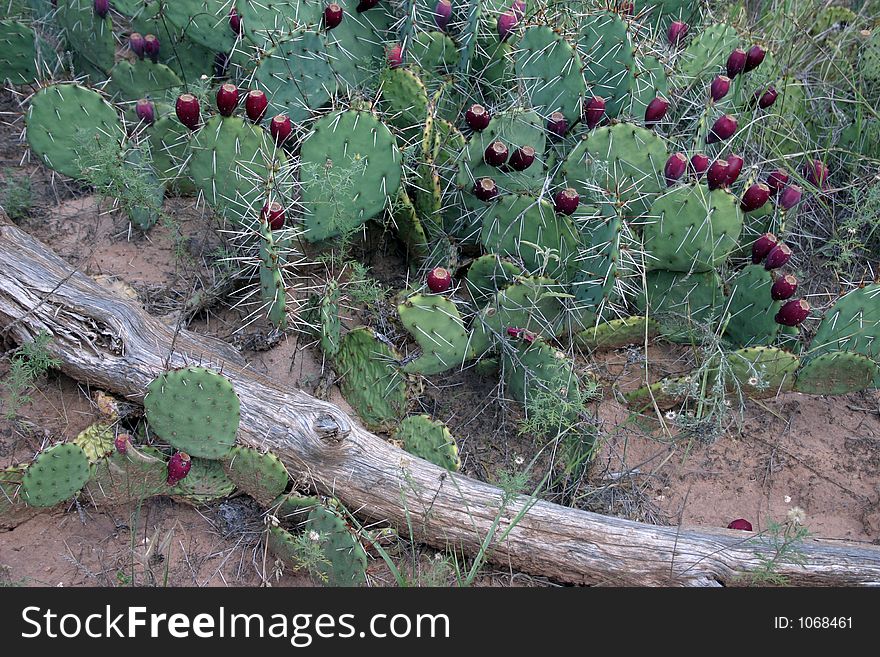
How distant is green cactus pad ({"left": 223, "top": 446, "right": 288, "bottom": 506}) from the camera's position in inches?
105

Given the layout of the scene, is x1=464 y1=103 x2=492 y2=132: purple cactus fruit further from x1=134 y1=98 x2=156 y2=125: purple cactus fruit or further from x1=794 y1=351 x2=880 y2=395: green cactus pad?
x1=794 y1=351 x2=880 y2=395: green cactus pad

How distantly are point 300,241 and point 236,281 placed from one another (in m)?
0.30

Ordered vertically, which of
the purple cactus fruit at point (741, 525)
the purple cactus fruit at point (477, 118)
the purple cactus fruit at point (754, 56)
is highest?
the purple cactus fruit at point (754, 56)

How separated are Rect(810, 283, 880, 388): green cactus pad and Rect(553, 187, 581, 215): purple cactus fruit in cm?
103

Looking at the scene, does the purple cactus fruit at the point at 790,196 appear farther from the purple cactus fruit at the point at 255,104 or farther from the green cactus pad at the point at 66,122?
the green cactus pad at the point at 66,122

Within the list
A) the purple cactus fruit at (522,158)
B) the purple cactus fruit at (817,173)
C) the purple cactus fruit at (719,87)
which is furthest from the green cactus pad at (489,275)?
the purple cactus fruit at (817,173)

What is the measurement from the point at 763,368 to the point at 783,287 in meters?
0.29

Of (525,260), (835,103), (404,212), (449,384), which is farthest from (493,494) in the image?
(835,103)

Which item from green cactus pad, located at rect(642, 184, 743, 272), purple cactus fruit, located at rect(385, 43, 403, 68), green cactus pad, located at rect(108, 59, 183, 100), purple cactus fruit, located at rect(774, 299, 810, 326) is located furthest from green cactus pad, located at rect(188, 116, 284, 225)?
purple cactus fruit, located at rect(774, 299, 810, 326)

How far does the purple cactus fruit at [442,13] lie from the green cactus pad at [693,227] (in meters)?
1.33

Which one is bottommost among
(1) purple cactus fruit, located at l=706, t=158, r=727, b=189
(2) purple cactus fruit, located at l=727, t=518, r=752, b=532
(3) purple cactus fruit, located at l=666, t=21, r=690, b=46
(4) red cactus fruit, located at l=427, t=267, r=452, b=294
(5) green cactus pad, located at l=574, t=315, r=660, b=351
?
(2) purple cactus fruit, located at l=727, t=518, r=752, b=532

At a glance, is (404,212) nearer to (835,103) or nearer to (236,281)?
(236,281)

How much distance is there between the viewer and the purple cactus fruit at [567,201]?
2979mm
